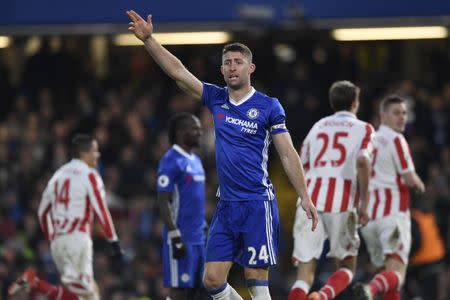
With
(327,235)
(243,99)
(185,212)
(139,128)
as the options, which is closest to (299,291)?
(327,235)

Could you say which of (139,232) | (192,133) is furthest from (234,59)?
(139,232)

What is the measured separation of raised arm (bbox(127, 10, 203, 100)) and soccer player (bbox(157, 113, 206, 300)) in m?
2.09

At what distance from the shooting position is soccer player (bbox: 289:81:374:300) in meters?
11.9

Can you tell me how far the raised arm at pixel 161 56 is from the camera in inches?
396

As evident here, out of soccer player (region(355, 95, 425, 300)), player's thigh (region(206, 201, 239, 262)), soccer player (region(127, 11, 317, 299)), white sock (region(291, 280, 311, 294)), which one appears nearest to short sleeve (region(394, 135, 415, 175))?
soccer player (region(355, 95, 425, 300))

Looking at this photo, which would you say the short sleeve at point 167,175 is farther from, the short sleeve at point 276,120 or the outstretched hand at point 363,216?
the short sleeve at point 276,120

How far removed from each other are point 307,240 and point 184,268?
1.25 m

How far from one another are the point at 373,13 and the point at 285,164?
8697 mm

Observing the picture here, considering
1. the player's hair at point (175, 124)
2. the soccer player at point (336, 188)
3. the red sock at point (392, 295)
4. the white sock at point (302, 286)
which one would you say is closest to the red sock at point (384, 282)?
the red sock at point (392, 295)

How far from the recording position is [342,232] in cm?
1194

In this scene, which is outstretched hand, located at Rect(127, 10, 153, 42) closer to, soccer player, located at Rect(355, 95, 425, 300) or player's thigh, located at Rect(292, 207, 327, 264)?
player's thigh, located at Rect(292, 207, 327, 264)

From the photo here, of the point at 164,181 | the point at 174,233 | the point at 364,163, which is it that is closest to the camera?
the point at 364,163

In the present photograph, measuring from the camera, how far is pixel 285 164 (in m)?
10.2

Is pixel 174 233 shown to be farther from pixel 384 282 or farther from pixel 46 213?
pixel 384 282
